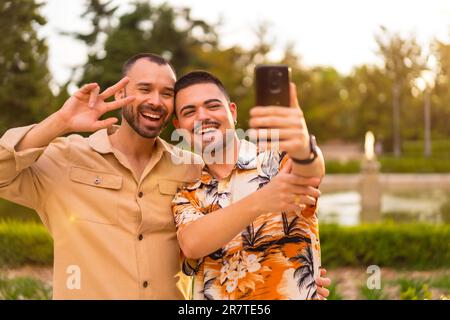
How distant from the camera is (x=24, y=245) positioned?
25.5 ft

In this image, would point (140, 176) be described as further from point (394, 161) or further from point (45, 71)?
point (394, 161)

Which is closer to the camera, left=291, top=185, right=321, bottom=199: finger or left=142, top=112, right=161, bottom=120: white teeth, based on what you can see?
left=291, top=185, right=321, bottom=199: finger

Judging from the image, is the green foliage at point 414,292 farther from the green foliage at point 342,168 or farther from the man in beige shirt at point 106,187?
the green foliage at point 342,168

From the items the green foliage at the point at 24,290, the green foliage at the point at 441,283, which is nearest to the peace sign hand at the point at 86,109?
the green foliage at the point at 24,290

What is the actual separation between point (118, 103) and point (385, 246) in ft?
20.7

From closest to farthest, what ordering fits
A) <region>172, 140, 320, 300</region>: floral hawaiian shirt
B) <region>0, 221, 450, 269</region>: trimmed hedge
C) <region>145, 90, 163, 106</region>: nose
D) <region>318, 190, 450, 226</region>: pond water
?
<region>172, 140, 320, 300</region>: floral hawaiian shirt, <region>145, 90, 163, 106</region>: nose, <region>0, 221, 450, 269</region>: trimmed hedge, <region>318, 190, 450, 226</region>: pond water

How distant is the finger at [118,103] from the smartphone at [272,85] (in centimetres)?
89

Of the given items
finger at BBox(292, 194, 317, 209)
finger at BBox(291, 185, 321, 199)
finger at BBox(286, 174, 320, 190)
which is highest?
finger at BBox(286, 174, 320, 190)

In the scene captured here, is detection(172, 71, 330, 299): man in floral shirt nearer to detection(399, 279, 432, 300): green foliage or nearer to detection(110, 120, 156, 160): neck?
detection(110, 120, 156, 160): neck

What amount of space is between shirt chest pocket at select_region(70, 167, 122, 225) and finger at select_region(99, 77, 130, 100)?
14.8 inches

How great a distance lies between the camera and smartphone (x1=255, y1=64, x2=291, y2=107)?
1714mm

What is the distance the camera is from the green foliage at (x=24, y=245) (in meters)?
7.71

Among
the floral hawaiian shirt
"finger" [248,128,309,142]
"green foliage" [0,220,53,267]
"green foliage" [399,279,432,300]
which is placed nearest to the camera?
"finger" [248,128,309,142]

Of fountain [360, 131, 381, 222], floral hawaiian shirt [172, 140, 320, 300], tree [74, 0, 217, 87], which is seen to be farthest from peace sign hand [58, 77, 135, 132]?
tree [74, 0, 217, 87]
